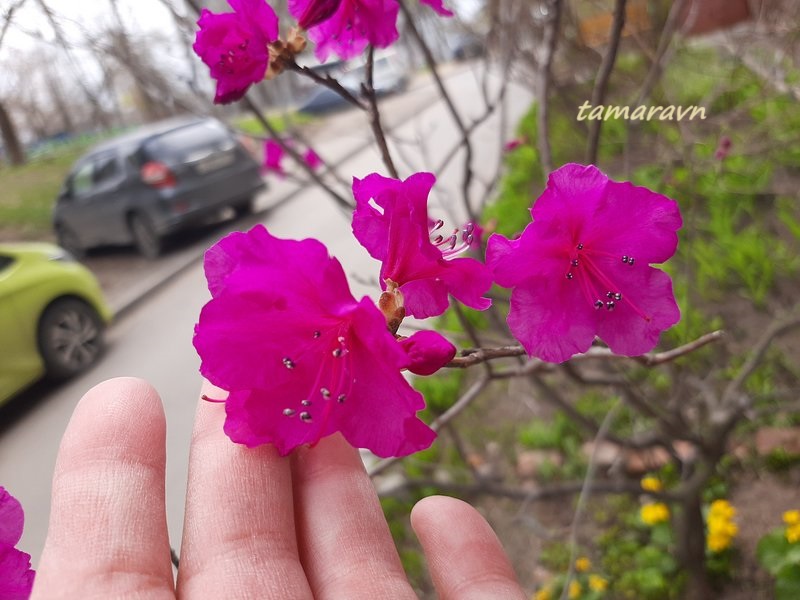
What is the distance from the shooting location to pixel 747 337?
2699mm

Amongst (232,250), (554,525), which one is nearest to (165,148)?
(554,525)

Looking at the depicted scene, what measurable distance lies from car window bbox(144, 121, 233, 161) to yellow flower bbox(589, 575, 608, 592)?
201 cm

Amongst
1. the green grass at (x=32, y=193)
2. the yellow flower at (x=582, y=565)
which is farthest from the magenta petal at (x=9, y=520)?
the yellow flower at (x=582, y=565)

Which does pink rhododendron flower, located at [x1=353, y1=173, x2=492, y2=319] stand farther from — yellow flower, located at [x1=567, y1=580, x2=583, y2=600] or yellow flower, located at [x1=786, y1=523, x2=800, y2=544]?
yellow flower, located at [x1=567, y1=580, x2=583, y2=600]

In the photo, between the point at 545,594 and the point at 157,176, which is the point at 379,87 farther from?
the point at 545,594

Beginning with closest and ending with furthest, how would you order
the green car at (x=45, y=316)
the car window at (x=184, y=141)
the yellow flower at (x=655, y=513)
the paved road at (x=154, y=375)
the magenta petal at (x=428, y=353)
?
1. the magenta petal at (x=428, y=353)
2. the paved road at (x=154, y=375)
3. the green car at (x=45, y=316)
4. the yellow flower at (x=655, y=513)
5. the car window at (x=184, y=141)

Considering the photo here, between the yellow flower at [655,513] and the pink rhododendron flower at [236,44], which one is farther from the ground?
the pink rhododendron flower at [236,44]

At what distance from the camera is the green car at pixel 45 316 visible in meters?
1.22

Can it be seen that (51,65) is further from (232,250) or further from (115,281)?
(232,250)

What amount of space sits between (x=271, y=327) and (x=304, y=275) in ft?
0.23

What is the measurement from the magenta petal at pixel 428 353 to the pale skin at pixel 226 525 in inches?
15.6

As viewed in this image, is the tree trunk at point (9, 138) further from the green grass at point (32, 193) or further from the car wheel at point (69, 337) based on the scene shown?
the car wheel at point (69, 337)

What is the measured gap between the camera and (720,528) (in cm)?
183

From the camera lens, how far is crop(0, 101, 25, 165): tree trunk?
4.24 ft
